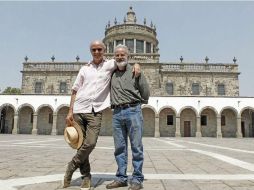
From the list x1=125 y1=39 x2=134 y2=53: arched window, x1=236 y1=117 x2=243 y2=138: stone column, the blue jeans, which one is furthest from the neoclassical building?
the blue jeans

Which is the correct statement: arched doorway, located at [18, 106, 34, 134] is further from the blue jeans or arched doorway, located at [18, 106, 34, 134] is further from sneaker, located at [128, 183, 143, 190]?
sneaker, located at [128, 183, 143, 190]

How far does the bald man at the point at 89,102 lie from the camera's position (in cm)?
424

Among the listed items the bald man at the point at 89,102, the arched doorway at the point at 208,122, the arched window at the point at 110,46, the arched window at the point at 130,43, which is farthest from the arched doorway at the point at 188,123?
the bald man at the point at 89,102

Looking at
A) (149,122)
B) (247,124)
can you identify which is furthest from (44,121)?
(247,124)

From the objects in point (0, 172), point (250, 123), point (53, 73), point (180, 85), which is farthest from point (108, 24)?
point (0, 172)

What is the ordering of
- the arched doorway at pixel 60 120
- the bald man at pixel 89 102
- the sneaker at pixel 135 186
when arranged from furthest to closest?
the arched doorway at pixel 60 120, the bald man at pixel 89 102, the sneaker at pixel 135 186

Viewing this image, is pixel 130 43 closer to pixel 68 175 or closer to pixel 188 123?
pixel 188 123

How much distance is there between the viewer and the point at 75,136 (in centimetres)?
421

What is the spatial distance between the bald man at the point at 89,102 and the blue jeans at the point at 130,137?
12.5 inches

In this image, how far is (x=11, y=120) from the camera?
34375 mm

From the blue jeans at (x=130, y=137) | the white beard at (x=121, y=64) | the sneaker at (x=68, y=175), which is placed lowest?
the sneaker at (x=68, y=175)

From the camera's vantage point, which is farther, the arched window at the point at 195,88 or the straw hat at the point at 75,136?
the arched window at the point at 195,88

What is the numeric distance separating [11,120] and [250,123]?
1153 inches

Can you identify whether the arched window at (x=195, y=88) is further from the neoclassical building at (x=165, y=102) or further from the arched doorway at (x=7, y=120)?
the arched doorway at (x=7, y=120)
